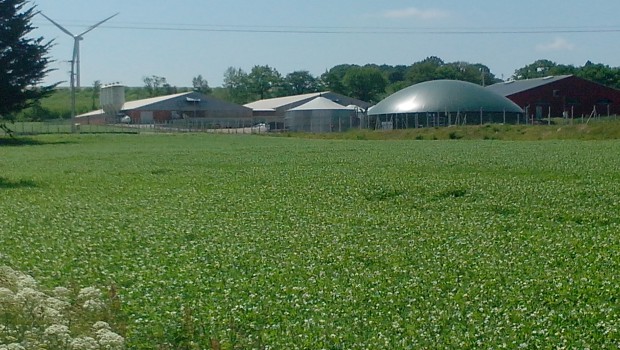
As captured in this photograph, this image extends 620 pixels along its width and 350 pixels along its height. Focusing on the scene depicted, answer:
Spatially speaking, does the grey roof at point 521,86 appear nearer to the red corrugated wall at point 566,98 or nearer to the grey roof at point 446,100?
the red corrugated wall at point 566,98

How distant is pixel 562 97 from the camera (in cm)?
9956

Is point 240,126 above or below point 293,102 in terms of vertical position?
below

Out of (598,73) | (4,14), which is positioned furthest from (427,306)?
(598,73)

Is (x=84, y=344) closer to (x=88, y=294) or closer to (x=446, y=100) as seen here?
(x=88, y=294)

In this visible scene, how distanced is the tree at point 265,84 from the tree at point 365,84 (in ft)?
64.5

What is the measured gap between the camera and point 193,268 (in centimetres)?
1091

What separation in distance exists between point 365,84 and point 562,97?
62.8m

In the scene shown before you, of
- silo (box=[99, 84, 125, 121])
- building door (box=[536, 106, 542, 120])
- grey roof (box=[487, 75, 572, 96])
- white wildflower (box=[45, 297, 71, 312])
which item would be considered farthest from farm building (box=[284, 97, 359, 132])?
white wildflower (box=[45, 297, 71, 312])

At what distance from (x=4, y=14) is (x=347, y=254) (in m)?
57.9

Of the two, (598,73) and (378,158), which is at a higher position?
(598,73)

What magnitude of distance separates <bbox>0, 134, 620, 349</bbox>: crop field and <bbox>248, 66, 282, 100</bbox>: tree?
15235cm

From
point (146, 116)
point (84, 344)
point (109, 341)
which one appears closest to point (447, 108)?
point (146, 116)

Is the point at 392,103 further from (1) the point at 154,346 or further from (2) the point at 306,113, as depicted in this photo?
(1) the point at 154,346

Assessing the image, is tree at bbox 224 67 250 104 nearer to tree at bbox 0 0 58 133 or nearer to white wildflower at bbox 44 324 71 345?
tree at bbox 0 0 58 133
